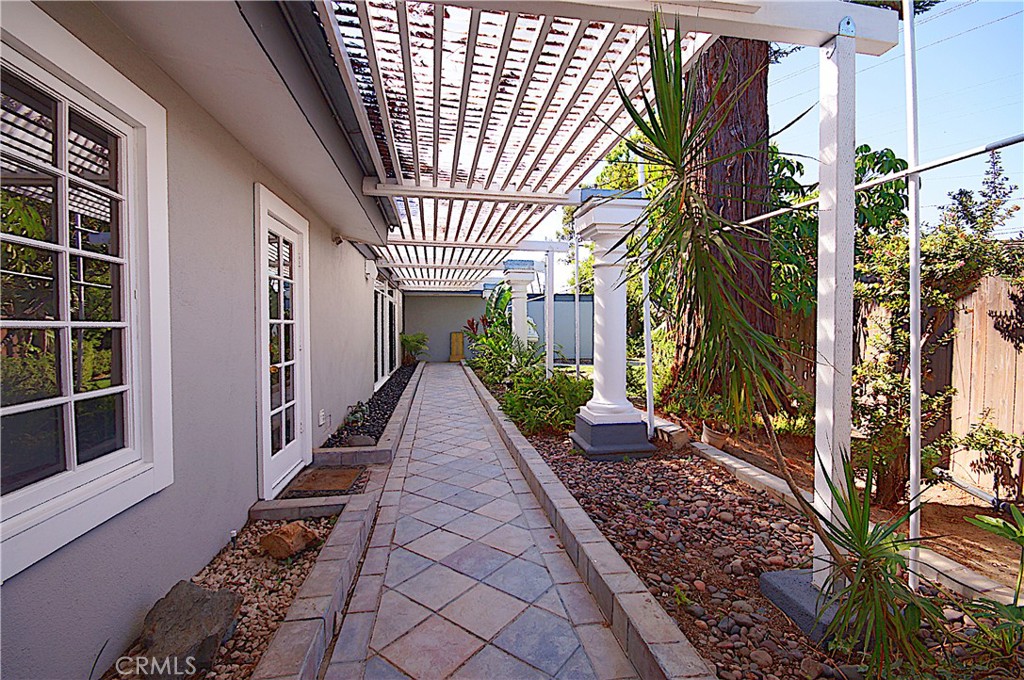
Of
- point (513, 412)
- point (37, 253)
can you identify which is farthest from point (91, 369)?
point (513, 412)

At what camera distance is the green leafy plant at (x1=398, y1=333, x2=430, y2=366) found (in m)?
15.7

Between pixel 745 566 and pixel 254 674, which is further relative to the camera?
pixel 745 566

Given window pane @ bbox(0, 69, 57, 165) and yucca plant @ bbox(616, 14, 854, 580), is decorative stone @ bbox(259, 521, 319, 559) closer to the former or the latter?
window pane @ bbox(0, 69, 57, 165)

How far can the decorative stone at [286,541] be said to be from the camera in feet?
8.89

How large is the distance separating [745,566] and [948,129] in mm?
2828

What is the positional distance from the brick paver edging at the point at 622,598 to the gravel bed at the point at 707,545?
0.10 metres

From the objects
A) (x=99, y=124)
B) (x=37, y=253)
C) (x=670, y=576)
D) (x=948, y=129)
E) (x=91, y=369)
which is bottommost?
(x=670, y=576)

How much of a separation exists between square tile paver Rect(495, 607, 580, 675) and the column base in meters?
2.20

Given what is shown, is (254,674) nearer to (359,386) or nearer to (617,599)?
(617,599)

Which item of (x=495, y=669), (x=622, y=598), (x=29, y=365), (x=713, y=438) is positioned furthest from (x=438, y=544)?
(x=713, y=438)

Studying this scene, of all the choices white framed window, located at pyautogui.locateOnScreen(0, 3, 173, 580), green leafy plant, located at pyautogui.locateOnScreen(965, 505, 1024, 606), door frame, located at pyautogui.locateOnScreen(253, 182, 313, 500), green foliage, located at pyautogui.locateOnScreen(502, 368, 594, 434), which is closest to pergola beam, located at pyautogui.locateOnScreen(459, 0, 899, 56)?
white framed window, located at pyautogui.locateOnScreen(0, 3, 173, 580)

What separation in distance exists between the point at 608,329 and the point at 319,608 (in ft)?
11.3

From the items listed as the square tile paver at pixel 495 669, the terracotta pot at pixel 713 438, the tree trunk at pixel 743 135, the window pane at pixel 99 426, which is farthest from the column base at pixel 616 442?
the window pane at pixel 99 426

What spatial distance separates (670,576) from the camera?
2395mm
